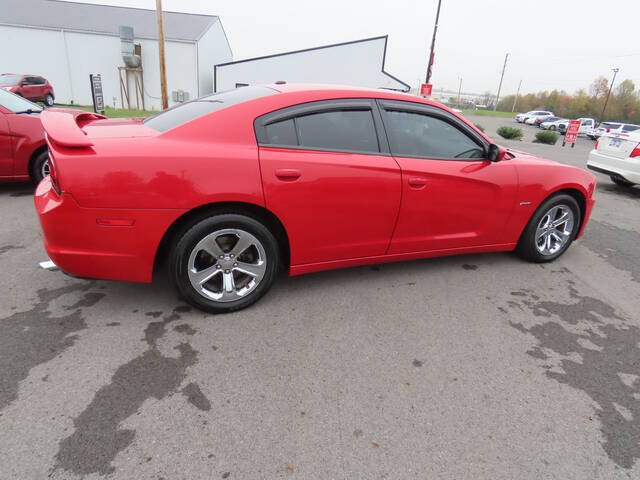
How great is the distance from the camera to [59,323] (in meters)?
2.71

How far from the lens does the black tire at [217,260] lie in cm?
267

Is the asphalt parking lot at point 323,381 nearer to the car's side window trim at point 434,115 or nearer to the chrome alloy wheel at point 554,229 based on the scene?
the chrome alloy wheel at point 554,229

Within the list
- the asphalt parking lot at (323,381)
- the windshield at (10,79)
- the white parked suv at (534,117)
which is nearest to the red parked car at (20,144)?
the asphalt parking lot at (323,381)

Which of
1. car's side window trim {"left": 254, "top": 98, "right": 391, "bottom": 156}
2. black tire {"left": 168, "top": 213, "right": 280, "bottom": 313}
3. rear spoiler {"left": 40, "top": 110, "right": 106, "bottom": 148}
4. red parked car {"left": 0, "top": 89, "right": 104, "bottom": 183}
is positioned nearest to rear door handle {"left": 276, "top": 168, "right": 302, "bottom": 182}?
car's side window trim {"left": 254, "top": 98, "right": 391, "bottom": 156}

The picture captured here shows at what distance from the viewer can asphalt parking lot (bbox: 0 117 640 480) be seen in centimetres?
183

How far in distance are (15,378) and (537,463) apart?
2624mm

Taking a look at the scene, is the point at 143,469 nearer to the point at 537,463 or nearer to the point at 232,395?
the point at 232,395

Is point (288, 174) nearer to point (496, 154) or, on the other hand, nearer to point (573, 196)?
point (496, 154)

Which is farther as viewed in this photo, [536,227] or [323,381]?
[536,227]

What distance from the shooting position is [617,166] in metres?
7.74

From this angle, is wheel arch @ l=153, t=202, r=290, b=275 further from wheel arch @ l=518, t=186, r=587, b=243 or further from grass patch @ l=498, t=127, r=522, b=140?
grass patch @ l=498, t=127, r=522, b=140

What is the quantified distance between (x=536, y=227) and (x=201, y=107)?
10.6 ft

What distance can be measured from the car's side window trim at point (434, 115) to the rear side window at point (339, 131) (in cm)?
17

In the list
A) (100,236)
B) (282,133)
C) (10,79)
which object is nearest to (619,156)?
(282,133)
